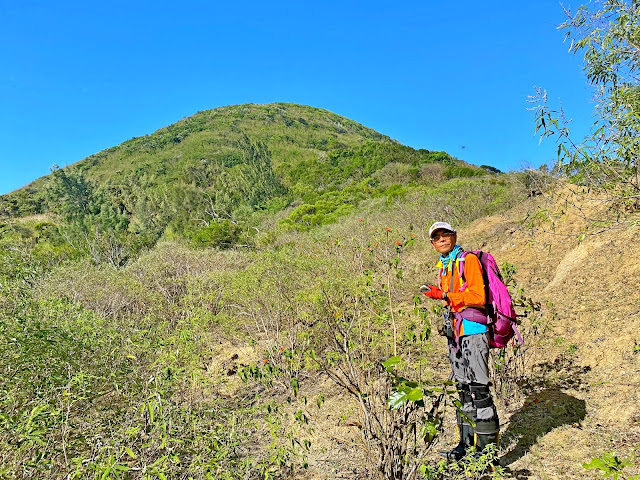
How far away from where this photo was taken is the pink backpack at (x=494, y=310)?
7.00ft

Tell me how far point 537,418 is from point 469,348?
51.0 inches

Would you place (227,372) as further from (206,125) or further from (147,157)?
(206,125)

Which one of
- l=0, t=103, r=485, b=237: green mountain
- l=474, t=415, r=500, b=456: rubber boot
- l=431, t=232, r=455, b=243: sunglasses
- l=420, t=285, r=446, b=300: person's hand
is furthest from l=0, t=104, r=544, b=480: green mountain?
l=0, t=103, r=485, b=237: green mountain

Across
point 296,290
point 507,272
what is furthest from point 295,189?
point 507,272

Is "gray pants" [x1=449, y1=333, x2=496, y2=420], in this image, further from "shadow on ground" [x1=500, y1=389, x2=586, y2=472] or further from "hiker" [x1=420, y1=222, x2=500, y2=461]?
"shadow on ground" [x1=500, y1=389, x2=586, y2=472]

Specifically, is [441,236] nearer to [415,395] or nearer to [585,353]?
[415,395]

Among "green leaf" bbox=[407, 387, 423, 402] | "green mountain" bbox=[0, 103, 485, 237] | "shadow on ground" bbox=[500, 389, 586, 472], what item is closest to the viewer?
"green leaf" bbox=[407, 387, 423, 402]

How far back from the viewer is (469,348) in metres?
2.20

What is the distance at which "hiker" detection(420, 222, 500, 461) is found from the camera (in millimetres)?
2160

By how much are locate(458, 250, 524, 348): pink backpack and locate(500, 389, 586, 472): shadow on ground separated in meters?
0.94

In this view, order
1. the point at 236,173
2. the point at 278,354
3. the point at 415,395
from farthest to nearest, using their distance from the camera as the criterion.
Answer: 1. the point at 236,173
2. the point at 278,354
3. the point at 415,395

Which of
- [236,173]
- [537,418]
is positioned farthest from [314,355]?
[236,173]

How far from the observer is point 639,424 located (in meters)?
2.40

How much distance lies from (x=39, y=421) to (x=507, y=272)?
354 cm
